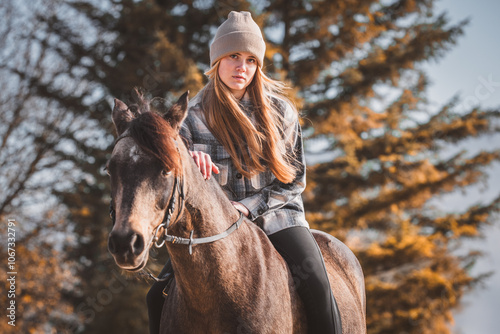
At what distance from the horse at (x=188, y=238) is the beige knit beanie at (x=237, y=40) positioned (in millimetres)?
904

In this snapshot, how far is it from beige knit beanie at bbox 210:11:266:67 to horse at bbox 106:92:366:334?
90 centimetres

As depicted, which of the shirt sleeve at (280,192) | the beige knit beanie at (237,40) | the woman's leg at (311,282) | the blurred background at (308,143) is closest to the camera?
the woman's leg at (311,282)

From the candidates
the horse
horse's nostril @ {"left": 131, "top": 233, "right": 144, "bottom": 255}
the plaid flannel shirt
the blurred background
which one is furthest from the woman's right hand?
the blurred background

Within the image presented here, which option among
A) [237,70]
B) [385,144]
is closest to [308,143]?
[385,144]

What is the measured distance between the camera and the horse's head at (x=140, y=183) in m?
1.78

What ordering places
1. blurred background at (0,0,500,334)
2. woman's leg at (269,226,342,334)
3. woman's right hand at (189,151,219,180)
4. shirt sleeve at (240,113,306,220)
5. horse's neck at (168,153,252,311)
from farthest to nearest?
blurred background at (0,0,500,334)
shirt sleeve at (240,113,306,220)
woman's leg at (269,226,342,334)
woman's right hand at (189,151,219,180)
horse's neck at (168,153,252,311)

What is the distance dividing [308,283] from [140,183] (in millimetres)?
1351

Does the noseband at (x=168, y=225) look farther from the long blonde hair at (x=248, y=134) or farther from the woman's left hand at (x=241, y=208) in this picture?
the long blonde hair at (x=248, y=134)

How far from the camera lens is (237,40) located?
3.05 meters

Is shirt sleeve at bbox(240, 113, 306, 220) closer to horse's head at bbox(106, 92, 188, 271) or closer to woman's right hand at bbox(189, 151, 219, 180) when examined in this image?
woman's right hand at bbox(189, 151, 219, 180)

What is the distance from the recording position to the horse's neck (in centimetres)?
221

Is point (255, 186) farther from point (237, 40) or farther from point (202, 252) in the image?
point (237, 40)

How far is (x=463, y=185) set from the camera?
11.8 m

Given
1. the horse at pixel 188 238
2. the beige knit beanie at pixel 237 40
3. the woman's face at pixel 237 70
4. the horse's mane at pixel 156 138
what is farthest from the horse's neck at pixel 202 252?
the beige knit beanie at pixel 237 40
